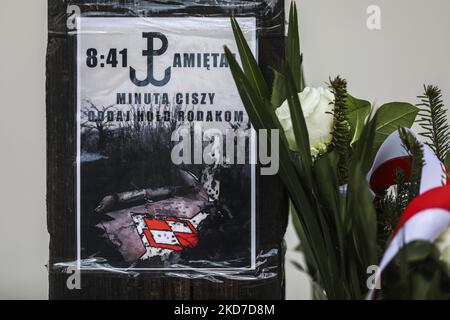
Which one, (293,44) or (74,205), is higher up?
(293,44)

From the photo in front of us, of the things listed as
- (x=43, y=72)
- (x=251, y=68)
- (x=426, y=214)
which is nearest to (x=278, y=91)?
(x=251, y=68)

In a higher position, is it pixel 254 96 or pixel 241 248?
pixel 254 96

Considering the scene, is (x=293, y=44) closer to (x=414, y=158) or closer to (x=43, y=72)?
(x=414, y=158)

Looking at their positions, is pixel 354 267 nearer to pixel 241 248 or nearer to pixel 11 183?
pixel 241 248

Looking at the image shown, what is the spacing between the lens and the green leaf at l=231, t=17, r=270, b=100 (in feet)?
1.66

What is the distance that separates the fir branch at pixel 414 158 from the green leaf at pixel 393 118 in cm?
4

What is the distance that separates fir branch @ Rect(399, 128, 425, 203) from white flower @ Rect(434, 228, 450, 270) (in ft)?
0.25

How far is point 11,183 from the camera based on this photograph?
4.09 ft

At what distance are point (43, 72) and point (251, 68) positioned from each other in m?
0.83

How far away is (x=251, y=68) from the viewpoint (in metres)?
0.52

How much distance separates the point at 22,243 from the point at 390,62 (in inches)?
30.8

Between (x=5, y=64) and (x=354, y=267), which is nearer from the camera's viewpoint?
(x=354, y=267)
